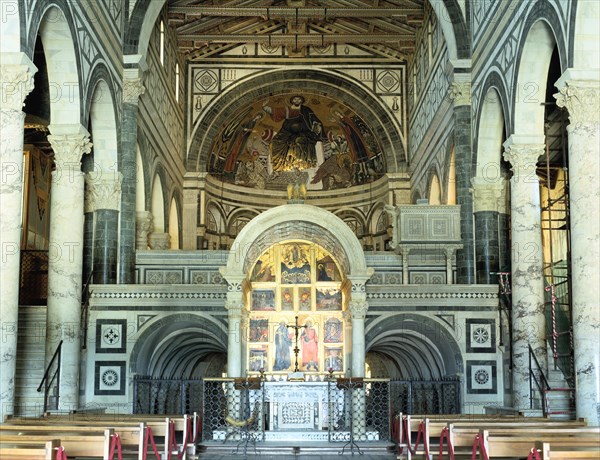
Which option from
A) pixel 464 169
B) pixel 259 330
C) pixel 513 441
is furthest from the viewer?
pixel 259 330

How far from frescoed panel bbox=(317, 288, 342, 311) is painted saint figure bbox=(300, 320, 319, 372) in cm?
69

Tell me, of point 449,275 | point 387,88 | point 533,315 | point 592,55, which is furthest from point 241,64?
point 592,55

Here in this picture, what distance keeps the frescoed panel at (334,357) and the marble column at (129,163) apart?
7.60 metres

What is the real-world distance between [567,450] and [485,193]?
54.0 feet

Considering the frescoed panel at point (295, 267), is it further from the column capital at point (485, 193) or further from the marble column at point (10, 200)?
the marble column at point (10, 200)

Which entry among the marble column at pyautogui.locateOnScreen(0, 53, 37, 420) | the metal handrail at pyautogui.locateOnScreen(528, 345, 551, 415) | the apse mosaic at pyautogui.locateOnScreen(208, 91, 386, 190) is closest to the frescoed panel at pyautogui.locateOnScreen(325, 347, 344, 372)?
the metal handrail at pyautogui.locateOnScreen(528, 345, 551, 415)

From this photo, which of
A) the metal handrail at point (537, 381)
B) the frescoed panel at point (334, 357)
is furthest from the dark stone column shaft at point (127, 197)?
the metal handrail at point (537, 381)

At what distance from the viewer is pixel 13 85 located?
16594 millimetres

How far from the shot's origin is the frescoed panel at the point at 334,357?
30578 mm

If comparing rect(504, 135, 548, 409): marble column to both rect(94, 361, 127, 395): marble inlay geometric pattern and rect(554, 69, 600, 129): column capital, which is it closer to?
rect(554, 69, 600, 129): column capital

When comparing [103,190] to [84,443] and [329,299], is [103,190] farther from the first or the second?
[84,443]

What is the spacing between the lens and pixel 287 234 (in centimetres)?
2542

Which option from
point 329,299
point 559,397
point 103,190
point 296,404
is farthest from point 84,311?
point 559,397

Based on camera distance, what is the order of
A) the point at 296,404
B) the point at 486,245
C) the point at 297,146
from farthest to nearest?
1. the point at 297,146
2. the point at 486,245
3. the point at 296,404
